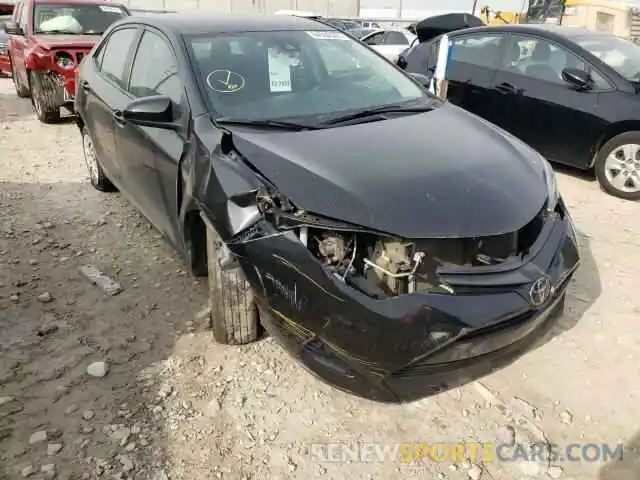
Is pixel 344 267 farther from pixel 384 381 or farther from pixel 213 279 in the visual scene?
pixel 213 279

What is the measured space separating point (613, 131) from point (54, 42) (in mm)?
6870

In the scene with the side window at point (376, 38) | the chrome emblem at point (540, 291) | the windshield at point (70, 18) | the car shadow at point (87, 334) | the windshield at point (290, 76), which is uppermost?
the windshield at point (290, 76)

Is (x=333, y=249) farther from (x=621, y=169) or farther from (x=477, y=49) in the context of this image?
(x=477, y=49)

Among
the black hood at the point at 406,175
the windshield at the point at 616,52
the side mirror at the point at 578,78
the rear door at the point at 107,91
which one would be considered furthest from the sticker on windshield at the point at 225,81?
the windshield at the point at 616,52

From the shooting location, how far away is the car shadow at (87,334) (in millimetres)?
2455

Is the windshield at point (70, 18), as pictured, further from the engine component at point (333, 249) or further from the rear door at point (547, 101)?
the engine component at point (333, 249)

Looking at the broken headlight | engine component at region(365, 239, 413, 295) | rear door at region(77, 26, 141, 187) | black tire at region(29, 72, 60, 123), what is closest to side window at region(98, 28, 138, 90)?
rear door at region(77, 26, 141, 187)

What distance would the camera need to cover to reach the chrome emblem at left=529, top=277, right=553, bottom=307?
235cm

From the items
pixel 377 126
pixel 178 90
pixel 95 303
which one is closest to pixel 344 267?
pixel 377 126

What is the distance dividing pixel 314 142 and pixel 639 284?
7.81ft

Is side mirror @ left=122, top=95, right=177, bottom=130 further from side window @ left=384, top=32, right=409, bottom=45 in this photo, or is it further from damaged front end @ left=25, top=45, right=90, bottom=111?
side window @ left=384, top=32, right=409, bottom=45

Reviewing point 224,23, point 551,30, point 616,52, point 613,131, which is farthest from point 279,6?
point 224,23

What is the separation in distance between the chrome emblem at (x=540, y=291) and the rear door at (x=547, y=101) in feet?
12.4

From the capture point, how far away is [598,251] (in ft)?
14.0
